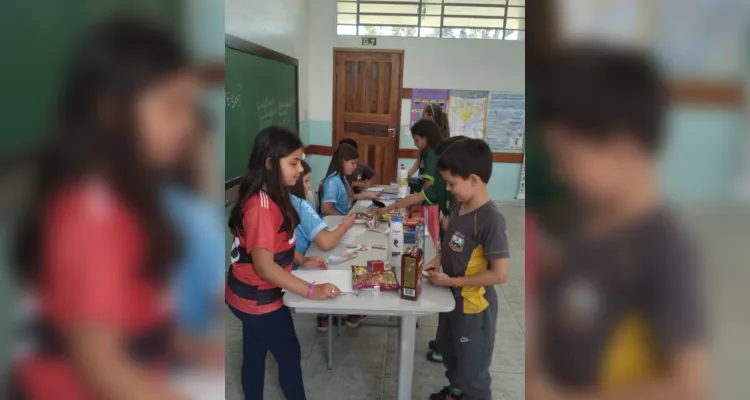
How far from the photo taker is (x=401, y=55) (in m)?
6.47

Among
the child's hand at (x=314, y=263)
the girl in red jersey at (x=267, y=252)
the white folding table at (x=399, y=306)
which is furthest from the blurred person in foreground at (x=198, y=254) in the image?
the child's hand at (x=314, y=263)

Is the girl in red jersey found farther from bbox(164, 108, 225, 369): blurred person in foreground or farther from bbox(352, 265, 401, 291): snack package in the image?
bbox(164, 108, 225, 369): blurred person in foreground

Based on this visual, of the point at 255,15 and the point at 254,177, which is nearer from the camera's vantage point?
the point at 254,177

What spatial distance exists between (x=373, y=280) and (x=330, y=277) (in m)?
0.21

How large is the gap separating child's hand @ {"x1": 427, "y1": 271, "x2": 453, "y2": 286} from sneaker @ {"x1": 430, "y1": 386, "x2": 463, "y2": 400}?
65 centimetres

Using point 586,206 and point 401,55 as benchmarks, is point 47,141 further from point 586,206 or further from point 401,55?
point 401,55

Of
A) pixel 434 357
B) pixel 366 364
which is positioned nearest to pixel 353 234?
pixel 366 364

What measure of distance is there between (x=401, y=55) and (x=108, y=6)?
6506 millimetres

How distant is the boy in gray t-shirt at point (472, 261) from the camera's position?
1795 mm

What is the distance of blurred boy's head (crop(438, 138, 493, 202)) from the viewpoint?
1.87m

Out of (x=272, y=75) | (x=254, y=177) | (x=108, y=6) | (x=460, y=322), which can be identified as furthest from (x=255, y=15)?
(x=108, y=6)

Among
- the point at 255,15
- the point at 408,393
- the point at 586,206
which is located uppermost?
the point at 255,15

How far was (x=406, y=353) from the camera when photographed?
1.93 metres

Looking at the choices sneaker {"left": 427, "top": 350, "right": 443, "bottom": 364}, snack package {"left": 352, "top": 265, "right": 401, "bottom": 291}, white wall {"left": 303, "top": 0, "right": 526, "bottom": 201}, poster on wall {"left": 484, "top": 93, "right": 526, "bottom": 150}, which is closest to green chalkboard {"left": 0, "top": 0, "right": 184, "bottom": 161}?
snack package {"left": 352, "top": 265, "right": 401, "bottom": 291}
